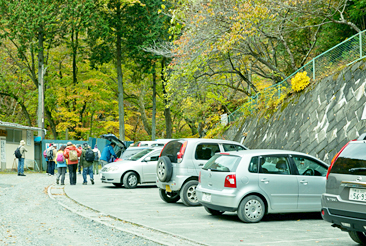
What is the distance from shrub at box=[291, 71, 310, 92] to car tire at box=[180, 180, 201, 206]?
29.4ft

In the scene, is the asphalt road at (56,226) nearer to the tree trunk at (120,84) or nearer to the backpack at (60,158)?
the backpack at (60,158)

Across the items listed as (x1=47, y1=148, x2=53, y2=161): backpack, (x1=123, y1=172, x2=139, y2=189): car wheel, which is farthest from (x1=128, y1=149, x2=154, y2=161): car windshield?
(x1=47, y1=148, x2=53, y2=161): backpack

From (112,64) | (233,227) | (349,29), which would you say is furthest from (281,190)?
(112,64)

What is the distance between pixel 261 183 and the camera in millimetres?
9508

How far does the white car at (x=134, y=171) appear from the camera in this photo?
56.9ft

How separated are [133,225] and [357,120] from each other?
8665mm

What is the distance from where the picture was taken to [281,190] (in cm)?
966

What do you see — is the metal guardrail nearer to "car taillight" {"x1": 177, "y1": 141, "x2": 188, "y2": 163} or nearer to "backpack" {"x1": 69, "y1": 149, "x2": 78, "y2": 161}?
"car taillight" {"x1": 177, "y1": 141, "x2": 188, "y2": 163}

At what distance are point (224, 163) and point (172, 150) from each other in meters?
2.92

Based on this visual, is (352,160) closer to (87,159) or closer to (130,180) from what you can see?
(130,180)

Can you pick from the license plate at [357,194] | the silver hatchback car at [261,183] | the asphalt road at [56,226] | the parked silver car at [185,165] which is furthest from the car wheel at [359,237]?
the parked silver car at [185,165]

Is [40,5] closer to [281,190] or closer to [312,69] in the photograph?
[312,69]

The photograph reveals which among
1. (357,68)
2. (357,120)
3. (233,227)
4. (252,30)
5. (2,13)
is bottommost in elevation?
(233,227)

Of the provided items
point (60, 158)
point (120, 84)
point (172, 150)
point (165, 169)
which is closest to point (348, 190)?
point (165, 169)
